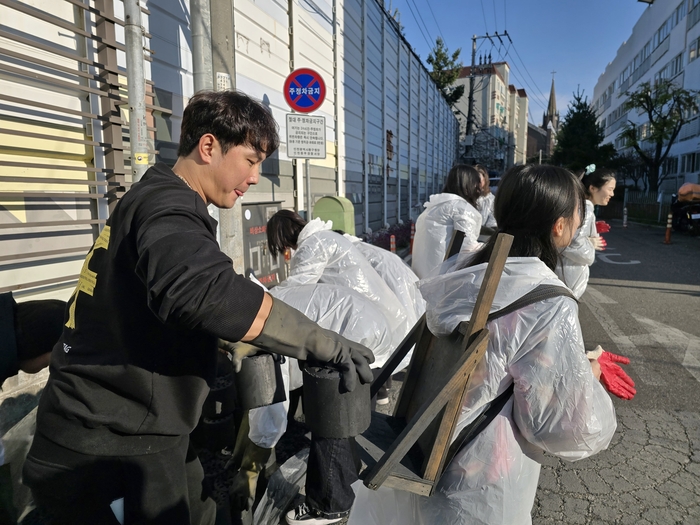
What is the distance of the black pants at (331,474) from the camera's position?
2564 mm

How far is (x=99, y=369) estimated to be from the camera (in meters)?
1.44

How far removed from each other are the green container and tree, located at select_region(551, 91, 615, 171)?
1382 inches

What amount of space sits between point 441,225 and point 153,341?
3749mm

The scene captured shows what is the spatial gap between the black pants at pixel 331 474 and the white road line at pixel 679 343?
352 cm

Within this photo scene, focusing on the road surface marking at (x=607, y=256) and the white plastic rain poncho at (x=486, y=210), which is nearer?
the white plastic rain poncho at (x=486, y=210)

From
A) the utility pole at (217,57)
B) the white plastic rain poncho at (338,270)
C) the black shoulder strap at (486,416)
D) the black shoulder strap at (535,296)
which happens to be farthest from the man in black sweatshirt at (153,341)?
the utility pole at (217,57)

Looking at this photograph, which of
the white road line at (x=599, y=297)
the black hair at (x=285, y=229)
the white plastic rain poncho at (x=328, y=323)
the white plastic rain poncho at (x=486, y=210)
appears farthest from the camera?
the white road line at (x=599, y=297)

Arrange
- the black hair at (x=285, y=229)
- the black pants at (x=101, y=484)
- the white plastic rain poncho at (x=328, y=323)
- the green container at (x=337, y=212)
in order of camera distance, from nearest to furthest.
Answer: the black pants at (x=101, y=484) → the white plastic rain poncho at (x=328, y=323) → the black hair at (x=285, y=229) → the green container at (x=337, y=212)

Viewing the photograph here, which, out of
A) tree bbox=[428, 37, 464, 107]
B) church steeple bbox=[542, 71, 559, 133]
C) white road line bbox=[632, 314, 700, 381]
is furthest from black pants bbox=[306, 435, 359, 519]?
church steeple bbox=[542, 71, 559, 133]

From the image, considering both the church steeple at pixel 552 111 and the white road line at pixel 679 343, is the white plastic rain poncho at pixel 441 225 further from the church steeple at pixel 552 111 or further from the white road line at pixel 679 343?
the church steeple at pixel 552 111

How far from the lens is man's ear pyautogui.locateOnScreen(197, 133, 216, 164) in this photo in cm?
155

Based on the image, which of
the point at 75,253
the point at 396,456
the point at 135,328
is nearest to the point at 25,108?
the point at 75,253

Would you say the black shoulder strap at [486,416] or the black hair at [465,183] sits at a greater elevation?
the black hair at [465,183]

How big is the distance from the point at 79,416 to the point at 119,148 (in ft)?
10.1
